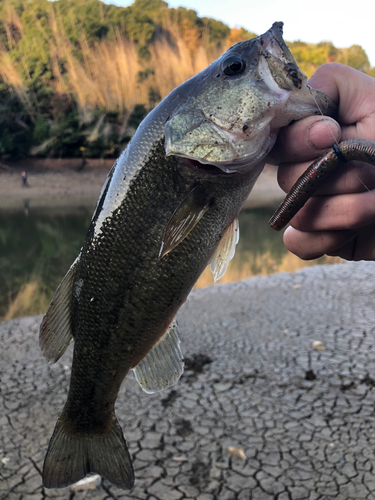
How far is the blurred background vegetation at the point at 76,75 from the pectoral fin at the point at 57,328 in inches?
554

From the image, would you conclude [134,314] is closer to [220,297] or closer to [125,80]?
[220,297]

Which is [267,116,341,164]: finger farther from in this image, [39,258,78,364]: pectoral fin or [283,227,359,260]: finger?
[39,258,78,364]: pectoral fin

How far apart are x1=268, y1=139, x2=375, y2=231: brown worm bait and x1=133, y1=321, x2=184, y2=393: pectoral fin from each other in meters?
0.64

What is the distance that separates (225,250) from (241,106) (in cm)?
55

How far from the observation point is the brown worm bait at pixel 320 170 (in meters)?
1.27

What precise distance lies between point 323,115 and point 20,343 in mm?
4498

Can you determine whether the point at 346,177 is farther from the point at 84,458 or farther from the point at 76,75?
Result: the point at 76,75

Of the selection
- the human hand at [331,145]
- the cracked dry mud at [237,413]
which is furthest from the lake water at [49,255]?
the human hand at [331,145]

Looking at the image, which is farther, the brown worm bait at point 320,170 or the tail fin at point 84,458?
the tail fin at point 84,458

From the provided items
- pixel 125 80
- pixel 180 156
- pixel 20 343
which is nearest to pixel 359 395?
pixel 180 156

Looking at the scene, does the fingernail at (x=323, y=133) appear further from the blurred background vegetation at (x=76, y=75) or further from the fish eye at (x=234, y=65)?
the blurred background vegetation at (x=76, y=75)

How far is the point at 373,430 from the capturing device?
2980 mm

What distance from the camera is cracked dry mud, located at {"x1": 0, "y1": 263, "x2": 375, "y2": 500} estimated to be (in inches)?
99.7

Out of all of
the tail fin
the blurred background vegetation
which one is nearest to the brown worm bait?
the tail fin
